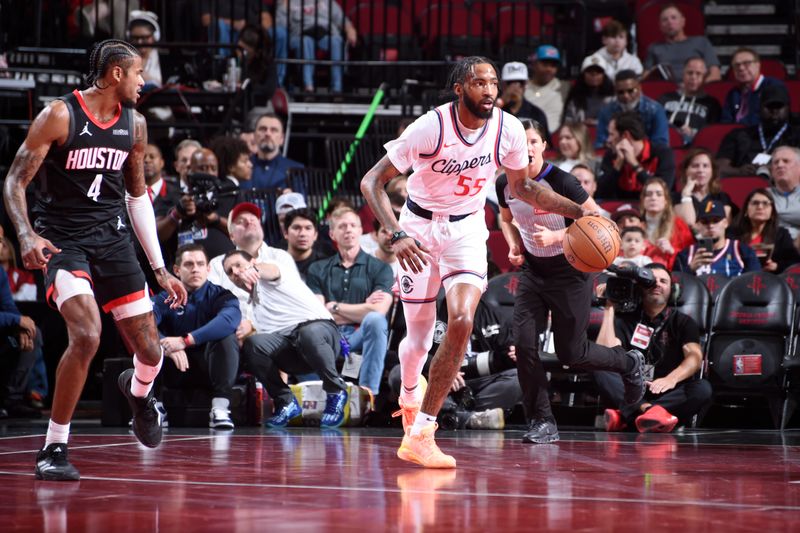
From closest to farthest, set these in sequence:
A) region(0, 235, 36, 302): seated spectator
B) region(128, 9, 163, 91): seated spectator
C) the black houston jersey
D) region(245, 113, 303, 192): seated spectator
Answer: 1. the black houston jersey
2. region(0, 235, 36, 302): seated spectator
3. region(245, 113, 303, 192): seated spectator
4. region(128, 9, 163, 91): seated spectator

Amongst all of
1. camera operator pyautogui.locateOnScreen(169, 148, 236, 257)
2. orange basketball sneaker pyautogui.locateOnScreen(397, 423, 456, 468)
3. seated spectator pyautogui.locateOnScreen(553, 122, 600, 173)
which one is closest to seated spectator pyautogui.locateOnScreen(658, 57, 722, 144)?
seated spectator pyautogui.locateOnScreen(553, 122, 600, 173)

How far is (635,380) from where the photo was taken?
816 centimetres

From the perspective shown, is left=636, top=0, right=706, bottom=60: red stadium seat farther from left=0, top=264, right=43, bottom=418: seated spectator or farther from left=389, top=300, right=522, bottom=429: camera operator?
left=0, top=264, right=43, bottom=418: seated spectator

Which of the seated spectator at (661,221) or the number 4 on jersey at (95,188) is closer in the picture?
the number 4 on jersey at (95,188)

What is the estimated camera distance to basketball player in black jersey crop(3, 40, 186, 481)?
5.34m

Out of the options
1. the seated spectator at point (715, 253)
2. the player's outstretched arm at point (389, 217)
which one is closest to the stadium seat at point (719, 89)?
the seated spectator at point (715, 253)

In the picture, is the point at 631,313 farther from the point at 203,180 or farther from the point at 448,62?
the point at 448,62

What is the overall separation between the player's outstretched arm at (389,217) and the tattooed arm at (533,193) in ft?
2.28

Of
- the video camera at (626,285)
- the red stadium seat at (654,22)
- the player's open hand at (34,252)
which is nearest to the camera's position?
the player's open hand at (34,252)

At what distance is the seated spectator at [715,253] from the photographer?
9.67 m

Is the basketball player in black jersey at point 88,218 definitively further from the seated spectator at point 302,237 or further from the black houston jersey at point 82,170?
the seated spectator at point 302,237

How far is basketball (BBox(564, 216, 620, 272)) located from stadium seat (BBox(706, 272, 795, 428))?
9.67ft

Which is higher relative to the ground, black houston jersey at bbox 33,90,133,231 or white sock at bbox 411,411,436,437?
black houston jersey at bbox 33,90,133,231

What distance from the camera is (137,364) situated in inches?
237
